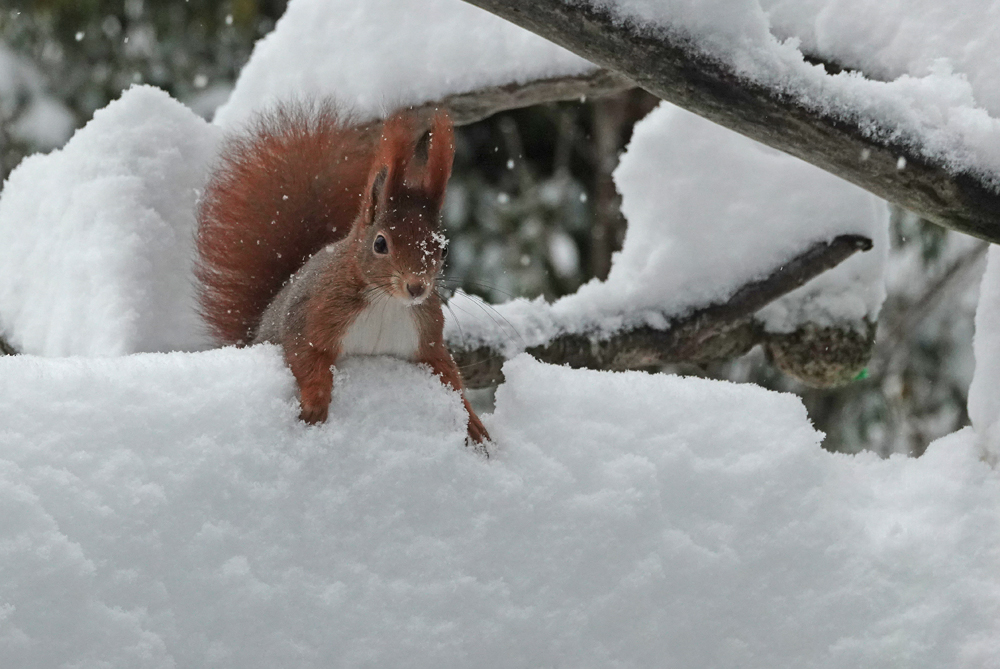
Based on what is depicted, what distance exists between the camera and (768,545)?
64cm

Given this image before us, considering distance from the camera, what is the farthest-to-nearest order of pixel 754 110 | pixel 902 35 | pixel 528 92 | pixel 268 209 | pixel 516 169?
1. pixel 516 169
2. pixel 528 92
3. pixel 268 209
4. pixel 902 35
5. pixel 754 110

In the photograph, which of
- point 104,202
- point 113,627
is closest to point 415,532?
point 113,627

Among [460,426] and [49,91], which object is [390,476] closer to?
[460,426]

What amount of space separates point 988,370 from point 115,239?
2.66ft

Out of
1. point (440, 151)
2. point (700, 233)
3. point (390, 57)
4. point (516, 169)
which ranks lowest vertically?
point (440, 151)

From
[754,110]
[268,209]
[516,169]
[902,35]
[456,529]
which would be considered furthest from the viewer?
[516,169]

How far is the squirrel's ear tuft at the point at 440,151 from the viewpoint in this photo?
30.0 inches

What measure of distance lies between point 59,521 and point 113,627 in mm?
58

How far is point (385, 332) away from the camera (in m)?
Answer: 0.79

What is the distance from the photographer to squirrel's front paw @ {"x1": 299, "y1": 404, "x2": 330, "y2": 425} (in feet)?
2.11

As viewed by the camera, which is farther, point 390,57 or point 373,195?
point 390,57

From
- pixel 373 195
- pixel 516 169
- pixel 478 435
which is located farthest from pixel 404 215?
pixel 516 169

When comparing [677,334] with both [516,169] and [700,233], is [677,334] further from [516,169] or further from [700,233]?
[516,169]

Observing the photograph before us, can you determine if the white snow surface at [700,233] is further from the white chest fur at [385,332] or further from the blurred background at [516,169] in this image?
the blurred background at [516,169]
